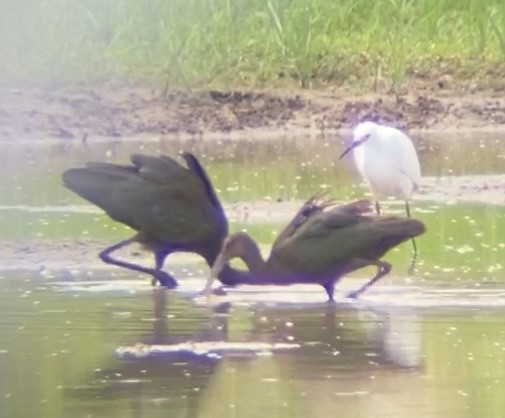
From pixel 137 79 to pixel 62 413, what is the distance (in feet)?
34.5

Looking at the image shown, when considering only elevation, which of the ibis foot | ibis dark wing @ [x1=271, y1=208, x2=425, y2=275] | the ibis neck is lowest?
the ibis foot

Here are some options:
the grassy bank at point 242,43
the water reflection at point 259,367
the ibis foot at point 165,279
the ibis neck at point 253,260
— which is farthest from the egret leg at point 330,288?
the grassy bank at point 242,43

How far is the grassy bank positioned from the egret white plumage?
183 inches

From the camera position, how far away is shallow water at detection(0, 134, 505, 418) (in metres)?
6.91

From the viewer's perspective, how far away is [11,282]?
9664mm

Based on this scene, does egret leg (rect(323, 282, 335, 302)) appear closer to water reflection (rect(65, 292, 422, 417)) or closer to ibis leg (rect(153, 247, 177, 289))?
water reflection (rect(65, 292, 422, 417))

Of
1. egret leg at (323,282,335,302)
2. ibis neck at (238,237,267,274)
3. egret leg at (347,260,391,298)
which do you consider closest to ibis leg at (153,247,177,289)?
ibis neck at (238,237,267,274)

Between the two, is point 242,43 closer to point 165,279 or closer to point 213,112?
point 213,112

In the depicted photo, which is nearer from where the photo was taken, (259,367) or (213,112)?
(259,367)

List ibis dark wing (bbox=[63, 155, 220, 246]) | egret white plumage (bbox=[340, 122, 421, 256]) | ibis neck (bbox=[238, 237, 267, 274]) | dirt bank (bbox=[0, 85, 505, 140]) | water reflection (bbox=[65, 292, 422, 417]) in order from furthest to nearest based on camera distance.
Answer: dirt bank (bbox=[0, 85, 505, 140]) < egret white plumage (bbox=[340, 122, 421, 256]) < ibis dark wing (bbox=[63, 155, 220, 246]) < ibis neck (bbox=[238, 237, 267, 274]) < water reflection (bbox=[65, 292, 422, 417])

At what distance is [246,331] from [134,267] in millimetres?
1695

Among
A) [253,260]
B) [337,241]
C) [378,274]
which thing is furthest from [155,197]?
[378,274]

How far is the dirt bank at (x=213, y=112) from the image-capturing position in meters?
16.1

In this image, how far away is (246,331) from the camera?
8.31 m
